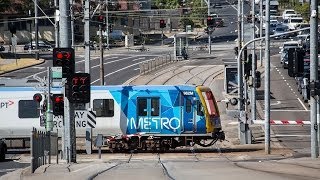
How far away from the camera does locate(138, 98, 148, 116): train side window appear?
41750 millimetres

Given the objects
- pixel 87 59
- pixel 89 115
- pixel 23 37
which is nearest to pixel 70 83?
pixel 89 115

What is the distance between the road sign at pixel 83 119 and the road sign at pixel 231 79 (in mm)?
15507

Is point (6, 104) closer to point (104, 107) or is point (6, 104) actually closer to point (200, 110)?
point (104, 107)

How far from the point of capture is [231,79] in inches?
2219

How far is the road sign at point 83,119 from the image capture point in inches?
1524

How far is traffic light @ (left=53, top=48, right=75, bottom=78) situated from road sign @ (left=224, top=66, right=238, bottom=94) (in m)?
25.9

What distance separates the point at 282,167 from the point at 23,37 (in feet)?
287

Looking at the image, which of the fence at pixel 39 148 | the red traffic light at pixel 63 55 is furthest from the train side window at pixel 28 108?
the red traffic light at pixel 63 55

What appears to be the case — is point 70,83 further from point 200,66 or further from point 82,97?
point 200,66

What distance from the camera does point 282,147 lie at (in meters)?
43.7

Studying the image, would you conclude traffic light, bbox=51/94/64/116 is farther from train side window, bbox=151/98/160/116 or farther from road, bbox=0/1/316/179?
train side window, bbox=151/98/160/116

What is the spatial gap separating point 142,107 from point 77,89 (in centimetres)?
1148

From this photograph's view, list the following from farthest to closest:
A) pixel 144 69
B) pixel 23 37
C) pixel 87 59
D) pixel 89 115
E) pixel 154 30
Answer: pixel 154 30 < pixel 23 37 < pixel 144 69 < pixel 87 59 < pixel 89 115

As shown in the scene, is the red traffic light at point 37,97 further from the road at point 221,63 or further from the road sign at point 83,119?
the road at point 221,63
